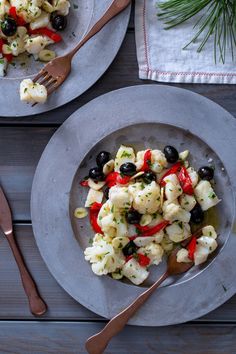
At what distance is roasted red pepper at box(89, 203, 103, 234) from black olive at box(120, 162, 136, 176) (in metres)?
0.09

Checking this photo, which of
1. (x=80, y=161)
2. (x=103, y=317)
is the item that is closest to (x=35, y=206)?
(x=80, y=161)

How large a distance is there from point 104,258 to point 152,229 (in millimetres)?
104

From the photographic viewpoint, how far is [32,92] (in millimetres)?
1035

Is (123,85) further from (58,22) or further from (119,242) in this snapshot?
(119,242)

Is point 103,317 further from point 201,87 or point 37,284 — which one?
point 201,87

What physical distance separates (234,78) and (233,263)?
0.35 metres

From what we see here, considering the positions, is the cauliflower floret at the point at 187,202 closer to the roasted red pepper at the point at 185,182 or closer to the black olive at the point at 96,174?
the roasted red pepper at the point at 185,182

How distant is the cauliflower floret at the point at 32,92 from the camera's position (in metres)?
1.03

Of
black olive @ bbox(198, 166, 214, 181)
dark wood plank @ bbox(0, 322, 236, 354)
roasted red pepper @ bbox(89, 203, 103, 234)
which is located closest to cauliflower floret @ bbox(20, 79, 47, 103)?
roasted red pepper @ bbox(89, 203, 103, 234)

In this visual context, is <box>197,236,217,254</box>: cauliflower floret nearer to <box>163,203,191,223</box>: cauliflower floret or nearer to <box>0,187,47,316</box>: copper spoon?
<box>163,203,191,223</box>: cauliflower floret

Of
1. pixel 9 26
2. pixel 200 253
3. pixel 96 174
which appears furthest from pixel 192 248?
pixel 9 26

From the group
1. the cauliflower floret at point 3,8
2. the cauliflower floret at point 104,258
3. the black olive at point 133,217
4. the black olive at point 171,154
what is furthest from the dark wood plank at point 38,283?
the cauliflower floret at point 3,8

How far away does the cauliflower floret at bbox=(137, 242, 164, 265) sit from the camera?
40.8 inches

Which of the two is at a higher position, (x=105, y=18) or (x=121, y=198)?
(x=105, y=18)
